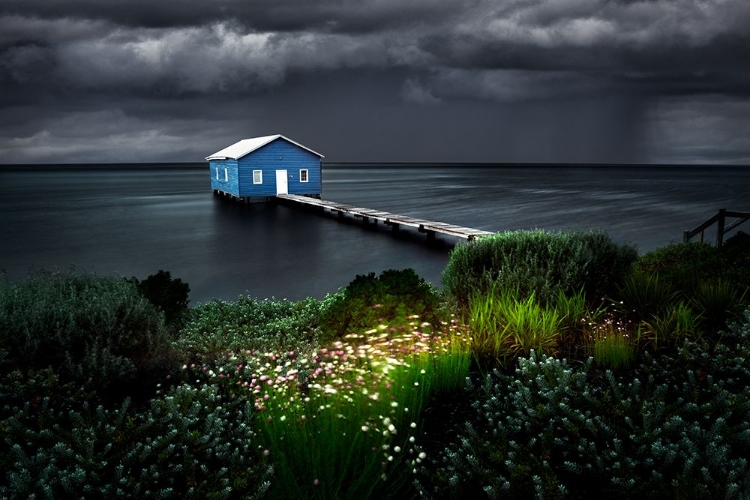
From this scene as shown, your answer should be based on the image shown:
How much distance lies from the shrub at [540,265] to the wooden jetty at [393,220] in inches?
388

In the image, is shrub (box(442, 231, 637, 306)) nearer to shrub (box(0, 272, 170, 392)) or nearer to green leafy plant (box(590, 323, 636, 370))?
green leafy plant (box(590, 323, 636, 370))

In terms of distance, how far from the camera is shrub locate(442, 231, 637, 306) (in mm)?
8914

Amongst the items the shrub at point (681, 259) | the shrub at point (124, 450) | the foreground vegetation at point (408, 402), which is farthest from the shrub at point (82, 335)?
the shrub at point (681, 259)

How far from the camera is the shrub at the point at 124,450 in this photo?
4172mm

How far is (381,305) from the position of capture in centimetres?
878

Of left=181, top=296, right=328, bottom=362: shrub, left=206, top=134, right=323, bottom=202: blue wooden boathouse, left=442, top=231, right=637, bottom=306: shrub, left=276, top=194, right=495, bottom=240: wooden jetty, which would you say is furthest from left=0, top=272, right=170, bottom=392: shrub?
left=206, top=134, right=323, bottom=202: blue wooden boathouse

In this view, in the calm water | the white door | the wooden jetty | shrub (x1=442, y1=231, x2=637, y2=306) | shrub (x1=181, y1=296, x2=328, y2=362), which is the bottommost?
the calm water

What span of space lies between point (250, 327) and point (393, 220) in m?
24.1

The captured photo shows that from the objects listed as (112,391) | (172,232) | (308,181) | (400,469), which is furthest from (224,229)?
(400,469)

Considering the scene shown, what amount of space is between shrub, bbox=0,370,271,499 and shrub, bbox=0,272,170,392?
37.2 inches

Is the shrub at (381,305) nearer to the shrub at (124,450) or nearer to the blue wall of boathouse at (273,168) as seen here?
the shrub at (124,450)

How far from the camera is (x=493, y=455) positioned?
4.28 m

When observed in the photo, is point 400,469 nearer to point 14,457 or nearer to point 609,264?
point 14,457

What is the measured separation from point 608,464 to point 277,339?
7.07 meters
